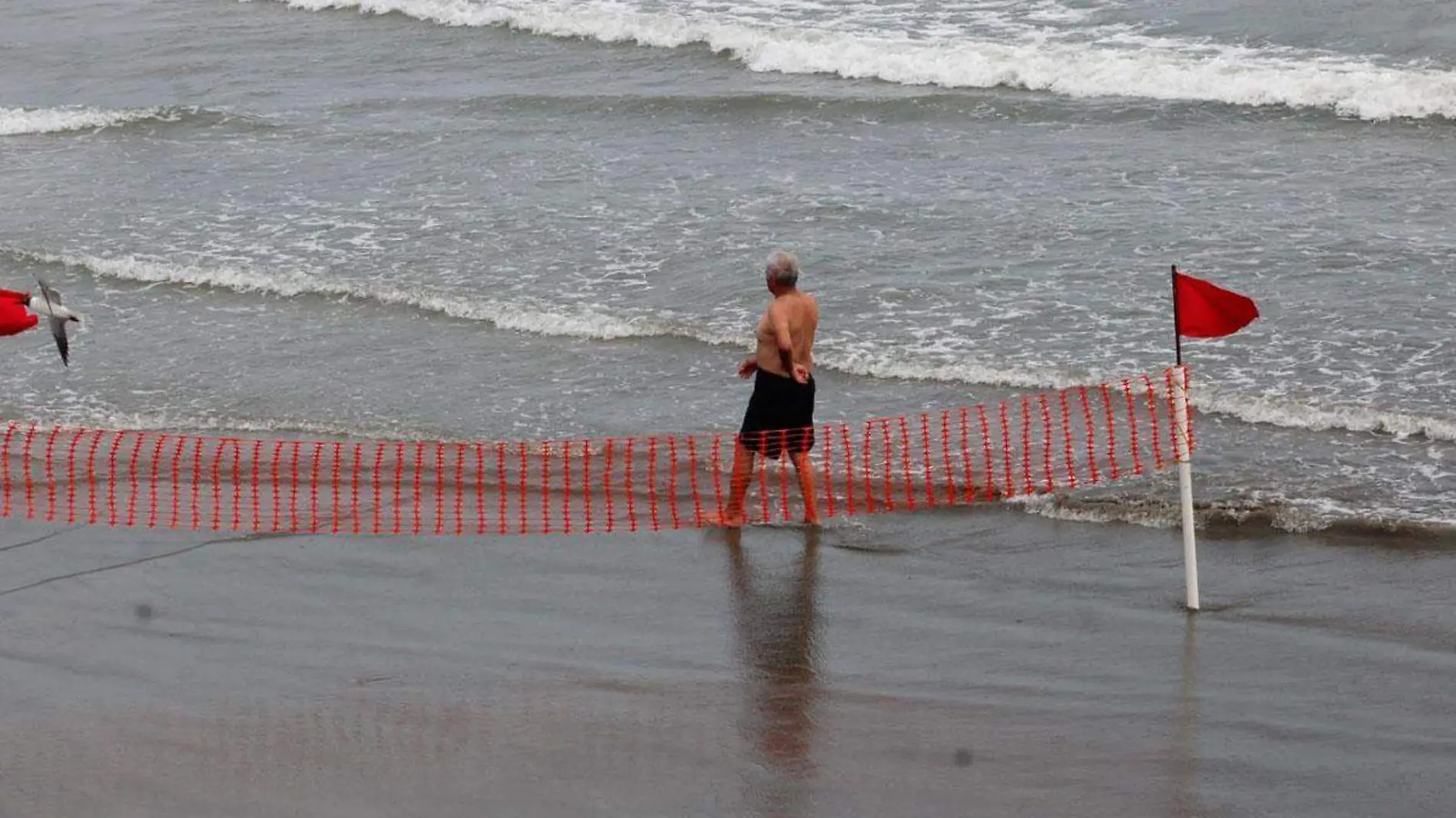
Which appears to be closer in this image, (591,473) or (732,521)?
(732,521)

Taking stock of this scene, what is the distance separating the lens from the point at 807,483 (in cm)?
1091

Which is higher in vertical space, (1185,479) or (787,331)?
(787,331)

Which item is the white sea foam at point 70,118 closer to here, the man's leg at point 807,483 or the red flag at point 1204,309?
the man's leg at point 807,483

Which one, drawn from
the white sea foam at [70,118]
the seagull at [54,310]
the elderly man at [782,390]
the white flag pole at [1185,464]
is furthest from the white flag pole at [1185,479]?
the white sea foam at [70,118]

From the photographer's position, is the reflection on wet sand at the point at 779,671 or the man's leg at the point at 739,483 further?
the man's leg at the point at 739,483

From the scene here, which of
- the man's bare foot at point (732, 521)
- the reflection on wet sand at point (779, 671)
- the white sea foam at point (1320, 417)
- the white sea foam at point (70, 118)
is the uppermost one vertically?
the white sea foam at point (70, 118)

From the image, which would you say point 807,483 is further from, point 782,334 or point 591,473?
point 591,473

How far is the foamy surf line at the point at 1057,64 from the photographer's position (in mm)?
20698

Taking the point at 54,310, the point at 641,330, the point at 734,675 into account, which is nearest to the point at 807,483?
the point at 734,675

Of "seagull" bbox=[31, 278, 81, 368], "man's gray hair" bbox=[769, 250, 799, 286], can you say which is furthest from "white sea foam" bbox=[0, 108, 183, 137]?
"seagull" bbox=[31, 278, 81, 368]

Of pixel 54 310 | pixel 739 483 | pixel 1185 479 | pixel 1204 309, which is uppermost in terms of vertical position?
pixel 54 310

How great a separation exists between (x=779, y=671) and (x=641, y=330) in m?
6.68

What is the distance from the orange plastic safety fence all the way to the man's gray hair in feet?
2.88

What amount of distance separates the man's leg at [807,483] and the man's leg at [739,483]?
0.85 ft
